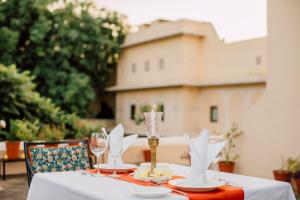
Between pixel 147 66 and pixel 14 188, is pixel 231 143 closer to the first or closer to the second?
pixel 14 188

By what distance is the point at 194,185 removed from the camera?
262 centimetres

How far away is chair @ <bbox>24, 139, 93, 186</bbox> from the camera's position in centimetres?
363

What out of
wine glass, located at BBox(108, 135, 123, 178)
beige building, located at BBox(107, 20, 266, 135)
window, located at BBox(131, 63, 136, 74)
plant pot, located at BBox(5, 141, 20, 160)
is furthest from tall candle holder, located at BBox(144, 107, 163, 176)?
window, located at BBox(131, 63, 136, 74)

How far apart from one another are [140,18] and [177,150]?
16419 mm

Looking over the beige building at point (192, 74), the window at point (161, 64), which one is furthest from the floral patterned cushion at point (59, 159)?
the window at point (161, 64)

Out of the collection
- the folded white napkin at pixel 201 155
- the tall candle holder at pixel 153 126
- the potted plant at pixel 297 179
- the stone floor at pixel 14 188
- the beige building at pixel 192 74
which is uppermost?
the beige building at pixel 192 74

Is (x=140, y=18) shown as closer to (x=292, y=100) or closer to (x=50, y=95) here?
(x=50, y=95)

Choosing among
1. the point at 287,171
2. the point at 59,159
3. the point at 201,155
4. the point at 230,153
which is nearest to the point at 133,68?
the point at 230,153

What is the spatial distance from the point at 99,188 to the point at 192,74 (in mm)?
18017

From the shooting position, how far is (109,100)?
26.3 m

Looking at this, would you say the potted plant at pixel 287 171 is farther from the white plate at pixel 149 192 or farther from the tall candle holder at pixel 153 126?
the white plate at pixel 149 192

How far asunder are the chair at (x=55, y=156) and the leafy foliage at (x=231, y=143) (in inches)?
148

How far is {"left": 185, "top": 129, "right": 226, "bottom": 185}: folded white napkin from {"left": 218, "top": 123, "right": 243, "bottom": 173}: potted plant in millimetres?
4427

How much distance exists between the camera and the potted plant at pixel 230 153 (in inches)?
285
